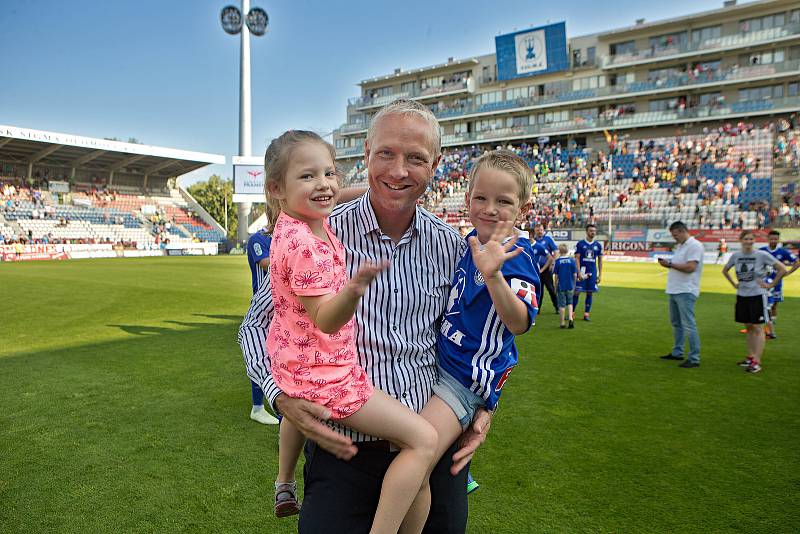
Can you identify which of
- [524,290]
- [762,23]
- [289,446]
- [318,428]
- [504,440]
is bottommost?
[504,440]

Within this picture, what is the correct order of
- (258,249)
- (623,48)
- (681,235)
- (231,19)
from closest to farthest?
1. (258,249)
2. (681,235)
3. (231,19)
4. (623,48)

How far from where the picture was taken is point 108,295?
1550cm

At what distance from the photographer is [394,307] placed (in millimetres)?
1968

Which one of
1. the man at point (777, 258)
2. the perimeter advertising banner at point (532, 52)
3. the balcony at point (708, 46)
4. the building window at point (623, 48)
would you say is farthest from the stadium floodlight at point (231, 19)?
the man at point (777, 258)

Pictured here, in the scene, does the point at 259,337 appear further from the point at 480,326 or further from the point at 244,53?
the point at 244,53

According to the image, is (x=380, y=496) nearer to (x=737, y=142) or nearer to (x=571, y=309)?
(x=571, y=309)

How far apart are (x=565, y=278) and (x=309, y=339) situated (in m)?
10.1

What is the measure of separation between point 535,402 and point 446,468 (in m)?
4.27

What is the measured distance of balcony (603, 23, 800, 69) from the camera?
43734 mm

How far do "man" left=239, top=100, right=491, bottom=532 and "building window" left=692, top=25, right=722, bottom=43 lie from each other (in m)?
56.8

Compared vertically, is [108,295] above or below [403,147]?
below

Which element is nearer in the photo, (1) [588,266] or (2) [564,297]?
(2) [564,297]

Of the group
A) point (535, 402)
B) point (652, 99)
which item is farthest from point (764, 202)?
point (535, 402)

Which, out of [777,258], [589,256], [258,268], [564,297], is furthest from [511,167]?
[777,258]
